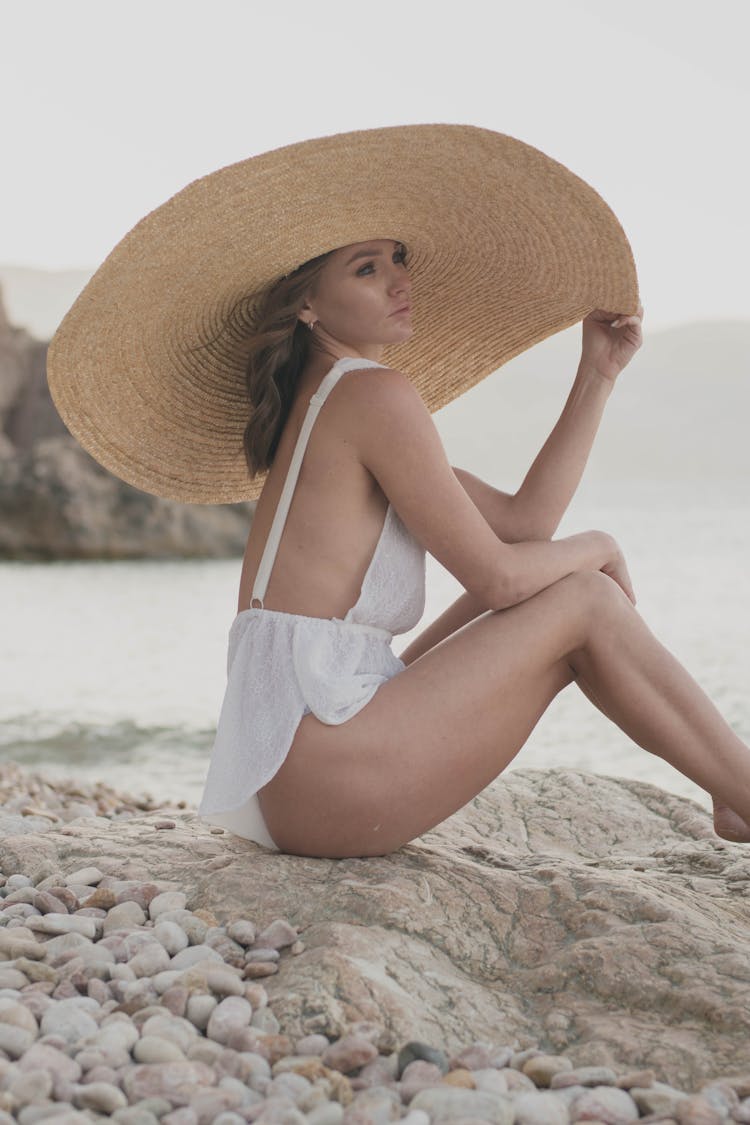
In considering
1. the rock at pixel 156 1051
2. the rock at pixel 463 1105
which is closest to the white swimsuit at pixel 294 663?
the rock at pixel 156 1051

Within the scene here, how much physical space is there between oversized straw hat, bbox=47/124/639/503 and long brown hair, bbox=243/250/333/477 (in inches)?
2.1

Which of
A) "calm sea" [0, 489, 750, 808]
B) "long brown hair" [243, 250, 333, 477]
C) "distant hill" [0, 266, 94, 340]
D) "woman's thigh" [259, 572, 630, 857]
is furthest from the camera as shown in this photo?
"distant hill" [0, 266, 94, 340]

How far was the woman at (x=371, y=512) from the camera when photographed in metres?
2.46

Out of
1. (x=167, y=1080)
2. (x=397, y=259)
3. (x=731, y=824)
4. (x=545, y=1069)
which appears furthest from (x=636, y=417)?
(x=167, y=1080)

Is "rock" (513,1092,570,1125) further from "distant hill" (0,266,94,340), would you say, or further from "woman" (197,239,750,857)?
"distant hill" (0,266,94,340)

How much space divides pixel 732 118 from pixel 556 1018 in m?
19.3

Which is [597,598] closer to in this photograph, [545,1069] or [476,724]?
[476,724]

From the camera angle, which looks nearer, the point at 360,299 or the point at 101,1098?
the point at 101,1098


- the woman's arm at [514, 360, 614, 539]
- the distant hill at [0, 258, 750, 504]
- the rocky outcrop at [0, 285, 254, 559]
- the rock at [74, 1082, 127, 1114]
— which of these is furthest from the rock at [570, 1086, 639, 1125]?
the distant hill at [0, 258, 750, 504]

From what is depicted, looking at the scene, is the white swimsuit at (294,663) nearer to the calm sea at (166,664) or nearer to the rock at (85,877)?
the rock at (85,877)

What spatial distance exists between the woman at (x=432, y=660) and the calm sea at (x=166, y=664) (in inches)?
89.7

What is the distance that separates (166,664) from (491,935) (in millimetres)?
6282

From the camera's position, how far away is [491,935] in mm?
2301

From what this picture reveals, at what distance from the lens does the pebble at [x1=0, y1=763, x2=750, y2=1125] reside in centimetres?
168
